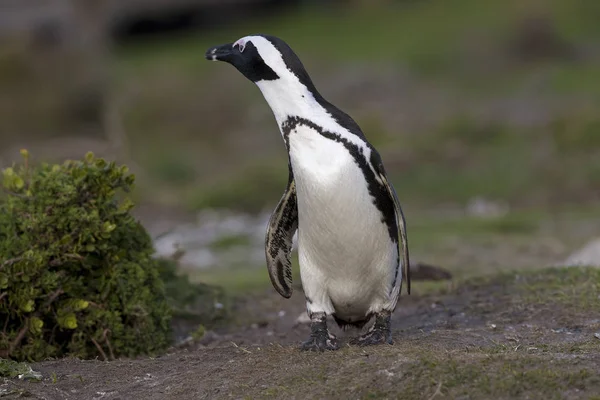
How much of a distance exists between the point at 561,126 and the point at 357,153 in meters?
13.3

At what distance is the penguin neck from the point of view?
5.88 metres

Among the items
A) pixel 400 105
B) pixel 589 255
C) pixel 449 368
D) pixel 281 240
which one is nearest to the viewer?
pixel 449 368

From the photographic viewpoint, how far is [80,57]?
23.5 meters

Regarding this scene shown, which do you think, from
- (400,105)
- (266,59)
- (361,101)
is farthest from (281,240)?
(361,101)

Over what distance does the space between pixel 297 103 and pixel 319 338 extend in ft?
4.31

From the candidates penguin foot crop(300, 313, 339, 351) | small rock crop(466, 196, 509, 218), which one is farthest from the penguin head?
small rock crop(466, 196, 509, 218)

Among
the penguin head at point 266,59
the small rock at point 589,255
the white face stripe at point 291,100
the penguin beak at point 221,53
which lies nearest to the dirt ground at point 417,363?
the white face stripe at point 291,100

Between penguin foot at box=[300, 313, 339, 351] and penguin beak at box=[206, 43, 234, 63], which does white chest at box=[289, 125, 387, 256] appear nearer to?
penguin foot at box=[300, 313, 339, 351]

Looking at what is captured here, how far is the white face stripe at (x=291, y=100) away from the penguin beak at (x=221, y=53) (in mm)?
241

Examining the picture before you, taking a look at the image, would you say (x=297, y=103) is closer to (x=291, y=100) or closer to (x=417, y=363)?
(x=291, y=100)

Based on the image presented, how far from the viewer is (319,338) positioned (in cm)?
610

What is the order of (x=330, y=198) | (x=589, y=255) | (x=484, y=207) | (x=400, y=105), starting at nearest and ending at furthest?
(x=330, y=198) → (x=589, y=255) → (x=484, y=207) → (x=400, y=105)

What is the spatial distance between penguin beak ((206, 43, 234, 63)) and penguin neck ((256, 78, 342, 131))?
34cm

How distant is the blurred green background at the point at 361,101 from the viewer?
16391 mm
